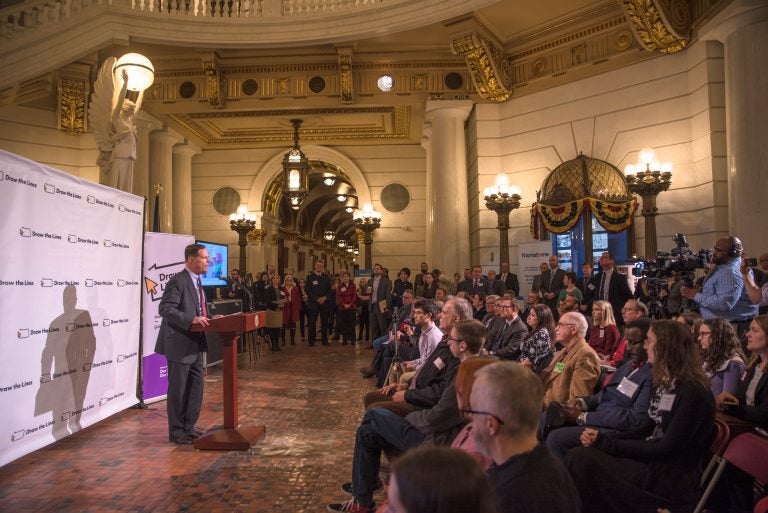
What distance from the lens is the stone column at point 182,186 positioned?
588 inches

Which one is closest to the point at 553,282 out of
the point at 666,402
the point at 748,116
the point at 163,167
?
the point at 748,116

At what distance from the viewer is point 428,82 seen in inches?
472

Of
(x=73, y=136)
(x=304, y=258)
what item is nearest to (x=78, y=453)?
(x=73, y=136)

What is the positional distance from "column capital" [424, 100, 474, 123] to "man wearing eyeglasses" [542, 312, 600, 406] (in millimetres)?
8413

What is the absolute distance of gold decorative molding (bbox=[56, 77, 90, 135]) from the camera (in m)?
11.5

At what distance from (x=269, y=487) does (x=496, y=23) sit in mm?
9081

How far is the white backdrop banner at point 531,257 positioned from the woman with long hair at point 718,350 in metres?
5.94

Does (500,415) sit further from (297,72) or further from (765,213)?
(297,72)

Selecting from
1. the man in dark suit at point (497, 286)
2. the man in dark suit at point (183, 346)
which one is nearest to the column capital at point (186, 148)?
the man in dark suit at point (497, 286)

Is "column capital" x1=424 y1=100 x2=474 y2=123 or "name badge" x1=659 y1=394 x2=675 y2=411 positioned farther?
"column capital" x1=424 y1=100 x2=474 y2=123

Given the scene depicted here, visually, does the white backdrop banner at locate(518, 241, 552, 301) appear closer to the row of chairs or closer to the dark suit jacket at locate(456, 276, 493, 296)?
the dark suit jacket at locate(456, 276, 493, 296)

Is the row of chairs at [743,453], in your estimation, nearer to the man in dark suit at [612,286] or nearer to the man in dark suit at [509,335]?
the man in dark suit at [509,335]

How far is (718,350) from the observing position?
3.72m

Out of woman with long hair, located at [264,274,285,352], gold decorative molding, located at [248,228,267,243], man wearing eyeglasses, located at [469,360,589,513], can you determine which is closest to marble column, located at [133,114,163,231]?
woman with long hair, located at [264,274,285,352]
